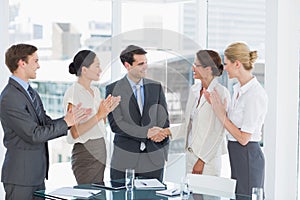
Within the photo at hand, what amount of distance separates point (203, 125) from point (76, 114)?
2.96 ft

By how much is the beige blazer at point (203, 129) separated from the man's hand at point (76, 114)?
0.64 m

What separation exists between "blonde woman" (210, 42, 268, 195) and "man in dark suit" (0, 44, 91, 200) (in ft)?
3.84

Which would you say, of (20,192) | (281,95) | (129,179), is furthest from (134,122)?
(281,95)

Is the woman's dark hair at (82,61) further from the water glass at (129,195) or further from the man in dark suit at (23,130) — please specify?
the water glass at (129,195)

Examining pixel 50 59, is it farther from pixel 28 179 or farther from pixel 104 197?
pixel 104 197

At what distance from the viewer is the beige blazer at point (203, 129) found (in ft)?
14.3

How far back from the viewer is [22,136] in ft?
12.8

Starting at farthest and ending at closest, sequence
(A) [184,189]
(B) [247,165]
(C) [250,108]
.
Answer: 1. (B) [247,165]
2. (C) [250,108]
3. (A) [184,189]

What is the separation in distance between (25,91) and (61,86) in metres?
1.71

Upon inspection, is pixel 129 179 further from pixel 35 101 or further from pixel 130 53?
pixel 130 53

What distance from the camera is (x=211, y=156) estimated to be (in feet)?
14.5

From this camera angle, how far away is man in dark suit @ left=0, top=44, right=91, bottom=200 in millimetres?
3893

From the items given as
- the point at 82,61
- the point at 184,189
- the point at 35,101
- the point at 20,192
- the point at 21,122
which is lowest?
the point at 20,192

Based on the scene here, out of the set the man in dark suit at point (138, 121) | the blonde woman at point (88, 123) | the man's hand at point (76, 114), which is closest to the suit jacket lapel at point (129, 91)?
the man in dark suit at point (138, 121)
